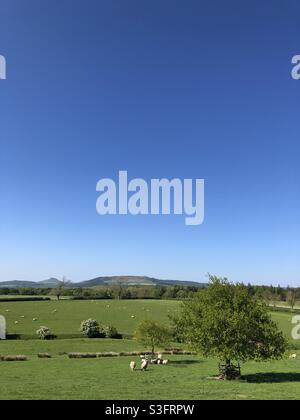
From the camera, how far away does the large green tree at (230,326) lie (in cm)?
4356

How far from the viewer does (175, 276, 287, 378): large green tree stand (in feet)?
143

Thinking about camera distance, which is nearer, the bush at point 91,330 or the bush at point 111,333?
the bush at point 91,330

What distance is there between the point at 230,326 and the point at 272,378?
7.95m

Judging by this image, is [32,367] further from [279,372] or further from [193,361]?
[279,372]

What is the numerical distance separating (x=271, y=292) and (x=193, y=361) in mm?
144795

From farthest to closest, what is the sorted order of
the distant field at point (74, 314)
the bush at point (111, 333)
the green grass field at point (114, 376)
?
the distant field at point (74, 314), the bush at point (111, 333), the green grass field at point (114, 376)

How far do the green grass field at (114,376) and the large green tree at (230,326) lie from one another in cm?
Answer: 262

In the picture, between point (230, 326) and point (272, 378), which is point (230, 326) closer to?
point (230, 326)

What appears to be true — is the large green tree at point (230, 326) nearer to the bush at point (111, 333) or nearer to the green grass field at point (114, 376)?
the green grass field at point (114, 376)

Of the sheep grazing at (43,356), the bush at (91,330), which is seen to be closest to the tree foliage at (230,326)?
the sheep grazing at (43,356)

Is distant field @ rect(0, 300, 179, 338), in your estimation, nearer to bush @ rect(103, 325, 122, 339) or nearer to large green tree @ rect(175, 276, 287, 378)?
bush @ rect(103, 325, 122, 339)

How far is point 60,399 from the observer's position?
30.4 metres

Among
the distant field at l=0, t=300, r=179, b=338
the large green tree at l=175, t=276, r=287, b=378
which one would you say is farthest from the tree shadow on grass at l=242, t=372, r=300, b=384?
the distant field at l=0, t=300, r=179, b=338
